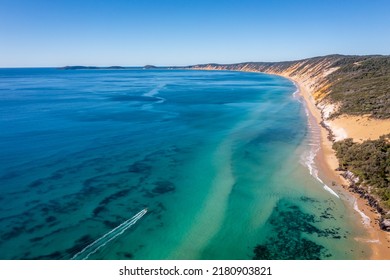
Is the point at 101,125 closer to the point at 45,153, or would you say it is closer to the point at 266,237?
the point at 45,153

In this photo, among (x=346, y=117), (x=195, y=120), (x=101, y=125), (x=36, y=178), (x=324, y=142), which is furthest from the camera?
(x=195, y=120)

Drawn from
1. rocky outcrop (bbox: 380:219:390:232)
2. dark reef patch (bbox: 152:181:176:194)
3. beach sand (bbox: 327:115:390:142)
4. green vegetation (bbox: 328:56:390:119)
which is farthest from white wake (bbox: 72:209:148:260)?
green vegetation (bbox: 328:56:390:119)

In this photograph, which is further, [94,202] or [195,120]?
[195,120]

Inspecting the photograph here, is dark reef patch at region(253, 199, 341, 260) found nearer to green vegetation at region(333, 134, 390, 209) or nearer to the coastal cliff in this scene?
the coastal cliff

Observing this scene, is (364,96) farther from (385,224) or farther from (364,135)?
(385,224)

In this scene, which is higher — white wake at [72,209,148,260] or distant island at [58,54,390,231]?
distant island at [58,54,390,231]

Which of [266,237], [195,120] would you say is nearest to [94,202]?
[266,237]

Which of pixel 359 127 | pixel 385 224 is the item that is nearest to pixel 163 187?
pixel 385 224
